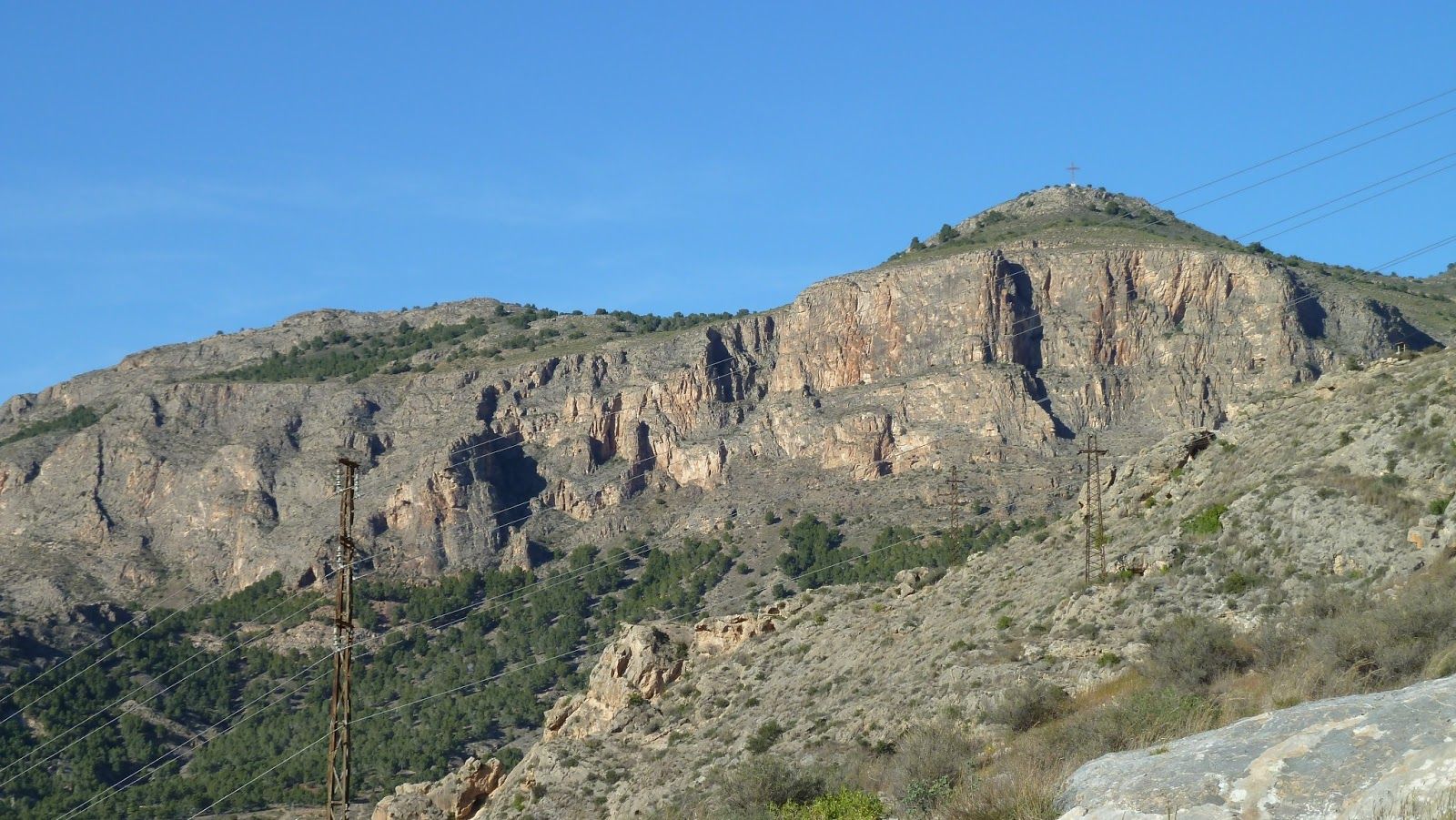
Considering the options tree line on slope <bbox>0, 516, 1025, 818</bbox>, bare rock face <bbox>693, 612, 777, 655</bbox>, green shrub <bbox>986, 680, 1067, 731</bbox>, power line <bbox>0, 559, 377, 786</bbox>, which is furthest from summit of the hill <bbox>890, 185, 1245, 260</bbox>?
green shrub <bbox>986, 680, 1067, 731</bbox>

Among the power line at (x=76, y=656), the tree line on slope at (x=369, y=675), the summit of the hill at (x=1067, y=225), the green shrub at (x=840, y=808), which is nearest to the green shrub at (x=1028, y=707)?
the green shrub at (x=840, y=808)

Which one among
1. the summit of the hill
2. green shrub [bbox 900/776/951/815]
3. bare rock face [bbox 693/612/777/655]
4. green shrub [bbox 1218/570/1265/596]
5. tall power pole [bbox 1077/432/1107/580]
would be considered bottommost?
bare rock face [bbox 693/612/777/655]

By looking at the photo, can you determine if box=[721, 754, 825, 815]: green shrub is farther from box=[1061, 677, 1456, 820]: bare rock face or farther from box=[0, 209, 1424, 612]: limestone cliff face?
box=[0, 209, 1424, 612]: limestone cliff face

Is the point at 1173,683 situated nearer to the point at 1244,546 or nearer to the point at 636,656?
the point at 1244,546

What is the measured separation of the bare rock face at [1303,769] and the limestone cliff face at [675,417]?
11024 cm

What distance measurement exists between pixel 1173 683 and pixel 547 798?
29016 mm

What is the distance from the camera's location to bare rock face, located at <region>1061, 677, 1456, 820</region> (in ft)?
46.2

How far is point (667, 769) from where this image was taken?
164ft

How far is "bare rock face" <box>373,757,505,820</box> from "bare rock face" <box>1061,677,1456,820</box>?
146 feet

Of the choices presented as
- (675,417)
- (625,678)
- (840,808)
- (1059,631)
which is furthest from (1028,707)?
(675,417)

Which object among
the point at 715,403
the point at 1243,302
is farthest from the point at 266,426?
the point at 1243,302

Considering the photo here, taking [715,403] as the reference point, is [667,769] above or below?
below

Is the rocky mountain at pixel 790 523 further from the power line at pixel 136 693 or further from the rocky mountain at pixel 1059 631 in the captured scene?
the power line at pixel 136 693

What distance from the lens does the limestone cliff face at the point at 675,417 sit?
13288cm
